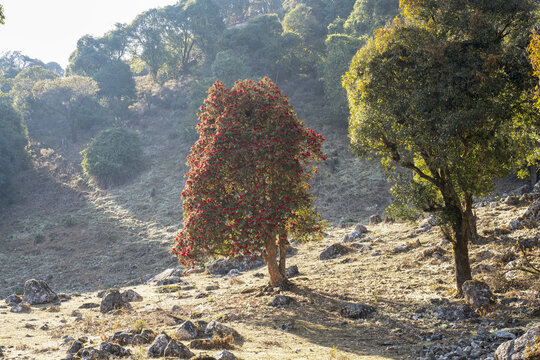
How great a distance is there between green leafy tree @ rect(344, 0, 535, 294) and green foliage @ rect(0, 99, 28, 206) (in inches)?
1727

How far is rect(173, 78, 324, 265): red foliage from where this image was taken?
14383 millimetres

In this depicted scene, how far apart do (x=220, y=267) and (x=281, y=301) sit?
1137cm

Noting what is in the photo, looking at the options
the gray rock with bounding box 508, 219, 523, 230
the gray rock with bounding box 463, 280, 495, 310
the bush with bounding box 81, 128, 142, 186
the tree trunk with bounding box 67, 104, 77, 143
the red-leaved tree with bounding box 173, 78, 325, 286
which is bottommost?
the gray rock with bounding box 463, 280, 495, 310

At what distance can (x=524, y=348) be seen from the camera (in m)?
6.00

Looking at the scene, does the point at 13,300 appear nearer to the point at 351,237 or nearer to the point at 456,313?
the point at 351,237

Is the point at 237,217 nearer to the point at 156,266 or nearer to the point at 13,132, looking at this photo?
the point at 156,266

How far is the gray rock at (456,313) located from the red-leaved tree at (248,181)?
575cm

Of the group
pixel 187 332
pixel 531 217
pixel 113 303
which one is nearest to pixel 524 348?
pixel 187 332

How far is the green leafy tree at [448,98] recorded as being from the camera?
425 inches

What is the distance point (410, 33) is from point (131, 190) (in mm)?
40678

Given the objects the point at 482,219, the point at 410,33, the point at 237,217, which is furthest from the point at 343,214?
the point at 410,33

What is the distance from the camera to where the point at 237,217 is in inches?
570

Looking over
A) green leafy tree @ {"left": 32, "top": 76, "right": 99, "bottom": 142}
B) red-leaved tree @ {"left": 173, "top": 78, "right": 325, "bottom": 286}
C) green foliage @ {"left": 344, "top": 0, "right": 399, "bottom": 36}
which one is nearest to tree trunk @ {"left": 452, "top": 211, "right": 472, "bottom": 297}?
red-leaved tree @ {"left": 173, "top": 78, "right": 325, "bottom": 286}

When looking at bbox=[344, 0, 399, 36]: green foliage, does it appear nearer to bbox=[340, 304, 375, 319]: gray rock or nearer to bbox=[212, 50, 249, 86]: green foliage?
bbox=[212, 50, 249, 86]: green foliage
